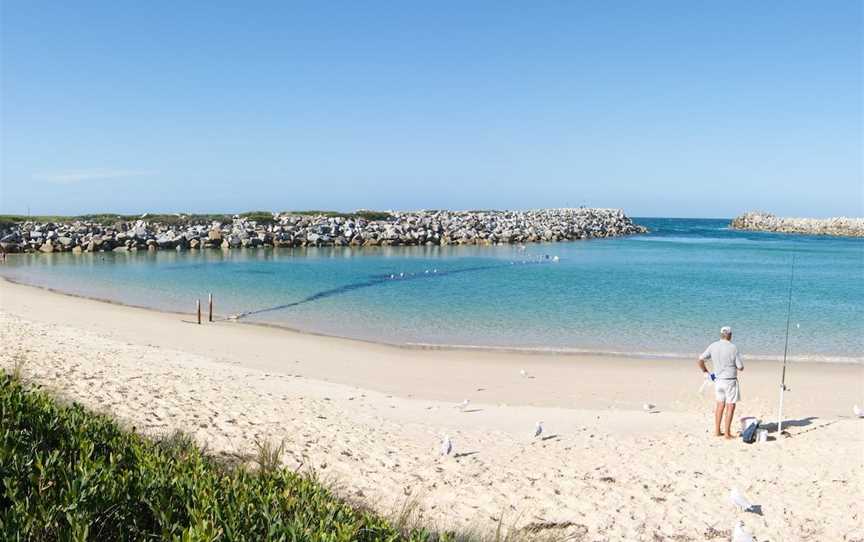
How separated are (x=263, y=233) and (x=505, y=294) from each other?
31983mm

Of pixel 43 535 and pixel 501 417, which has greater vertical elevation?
pixel 43 535

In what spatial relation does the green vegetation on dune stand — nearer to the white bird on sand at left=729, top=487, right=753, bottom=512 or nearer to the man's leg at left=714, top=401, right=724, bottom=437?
the white bird on sand at left=729, top=487, right=753, bottom=512

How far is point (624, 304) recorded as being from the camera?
24.7 meters

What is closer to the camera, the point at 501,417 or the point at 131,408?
the point at 131,408

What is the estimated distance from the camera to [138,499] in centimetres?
393

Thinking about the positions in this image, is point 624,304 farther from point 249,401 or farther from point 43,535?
point 43,535

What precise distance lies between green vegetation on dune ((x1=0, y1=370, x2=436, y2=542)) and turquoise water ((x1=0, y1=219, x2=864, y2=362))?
43.7ft

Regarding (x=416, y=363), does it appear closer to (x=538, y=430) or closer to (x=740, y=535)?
(x=538, y=430)

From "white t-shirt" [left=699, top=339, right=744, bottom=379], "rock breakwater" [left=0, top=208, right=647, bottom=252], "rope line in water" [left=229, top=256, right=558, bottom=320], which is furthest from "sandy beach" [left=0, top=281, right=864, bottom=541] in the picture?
"rock breakwater" [left=0, top=208, right=647, bottom=252]

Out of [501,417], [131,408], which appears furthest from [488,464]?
[131,408]

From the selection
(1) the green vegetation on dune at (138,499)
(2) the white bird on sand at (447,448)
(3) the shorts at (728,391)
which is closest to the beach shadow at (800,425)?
(3) the shorts at (728,391)

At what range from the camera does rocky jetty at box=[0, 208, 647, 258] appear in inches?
1911

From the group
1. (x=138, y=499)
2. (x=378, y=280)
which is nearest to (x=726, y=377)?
(x=138, y=499)

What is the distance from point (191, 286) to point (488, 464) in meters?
24.2
